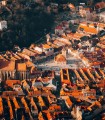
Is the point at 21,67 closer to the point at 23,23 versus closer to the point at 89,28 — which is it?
the point at 23,23

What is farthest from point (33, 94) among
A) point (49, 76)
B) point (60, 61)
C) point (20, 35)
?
point (20, 35)

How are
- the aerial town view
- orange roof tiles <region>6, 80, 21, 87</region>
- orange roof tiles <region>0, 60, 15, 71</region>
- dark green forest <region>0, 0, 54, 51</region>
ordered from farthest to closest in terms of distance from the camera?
dark green forest <region>0, 0, 54, 51</region> → orange roof tiles <region>0, 60, 15, 71</region> → orange roof tiles <region>6, 80, 21, 87</region> → the aerial town view

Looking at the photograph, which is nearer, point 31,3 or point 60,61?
point 60,61

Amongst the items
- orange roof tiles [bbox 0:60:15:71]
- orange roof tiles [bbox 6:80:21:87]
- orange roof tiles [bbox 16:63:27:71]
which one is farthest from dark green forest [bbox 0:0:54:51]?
orange roof tiles [bbox 6:80:21:87]

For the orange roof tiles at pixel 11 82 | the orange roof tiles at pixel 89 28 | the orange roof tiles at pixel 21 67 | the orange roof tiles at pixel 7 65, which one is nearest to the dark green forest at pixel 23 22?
the orange roof tiles at pixel 89 28

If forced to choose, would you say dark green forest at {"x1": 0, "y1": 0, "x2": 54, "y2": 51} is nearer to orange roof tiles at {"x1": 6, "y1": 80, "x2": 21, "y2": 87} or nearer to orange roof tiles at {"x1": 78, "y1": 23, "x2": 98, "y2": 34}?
orange roof tiles at {"x1": 78, "y1": 23, "x2": 98, "y2": 34}

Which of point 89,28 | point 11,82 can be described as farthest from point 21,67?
point 89,28

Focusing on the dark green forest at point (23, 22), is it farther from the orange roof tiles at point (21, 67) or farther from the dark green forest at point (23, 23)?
the orange roof tiles at point (21, 67)

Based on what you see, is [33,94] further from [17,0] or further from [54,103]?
[17,0]
